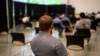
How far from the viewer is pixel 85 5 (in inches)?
794

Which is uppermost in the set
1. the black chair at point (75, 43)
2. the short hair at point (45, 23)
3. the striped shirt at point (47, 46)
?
the short hair at point (45, 23)

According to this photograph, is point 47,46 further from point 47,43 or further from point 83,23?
point 83,23

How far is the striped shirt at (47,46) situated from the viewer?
93.7 inches

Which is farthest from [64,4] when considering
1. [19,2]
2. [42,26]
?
[42,26]

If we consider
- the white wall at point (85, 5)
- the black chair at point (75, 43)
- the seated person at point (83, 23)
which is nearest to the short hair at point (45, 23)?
the black chair at point (75, 43)

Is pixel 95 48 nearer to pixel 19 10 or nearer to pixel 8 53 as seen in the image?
pixel 8 53

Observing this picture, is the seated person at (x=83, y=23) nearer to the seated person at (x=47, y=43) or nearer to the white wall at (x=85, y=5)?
the seated person at (x=47, y=43)

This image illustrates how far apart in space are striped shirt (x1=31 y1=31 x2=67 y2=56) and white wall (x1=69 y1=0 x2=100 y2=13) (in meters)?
17.9

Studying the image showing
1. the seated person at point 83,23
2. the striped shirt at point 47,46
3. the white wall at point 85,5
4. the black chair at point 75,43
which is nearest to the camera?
the striped shirt at point 47,46

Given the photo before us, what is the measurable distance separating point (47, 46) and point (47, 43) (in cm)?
4

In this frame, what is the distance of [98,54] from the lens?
24.8 ft

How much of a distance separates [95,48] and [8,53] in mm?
3480

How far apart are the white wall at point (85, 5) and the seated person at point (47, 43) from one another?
1792 cm

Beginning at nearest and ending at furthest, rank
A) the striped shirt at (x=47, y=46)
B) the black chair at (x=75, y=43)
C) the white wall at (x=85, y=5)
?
the striped shirt at (x=47, y=46)
the black chair at (x=75, y=43)
the white wall at (x=85, y=5)
